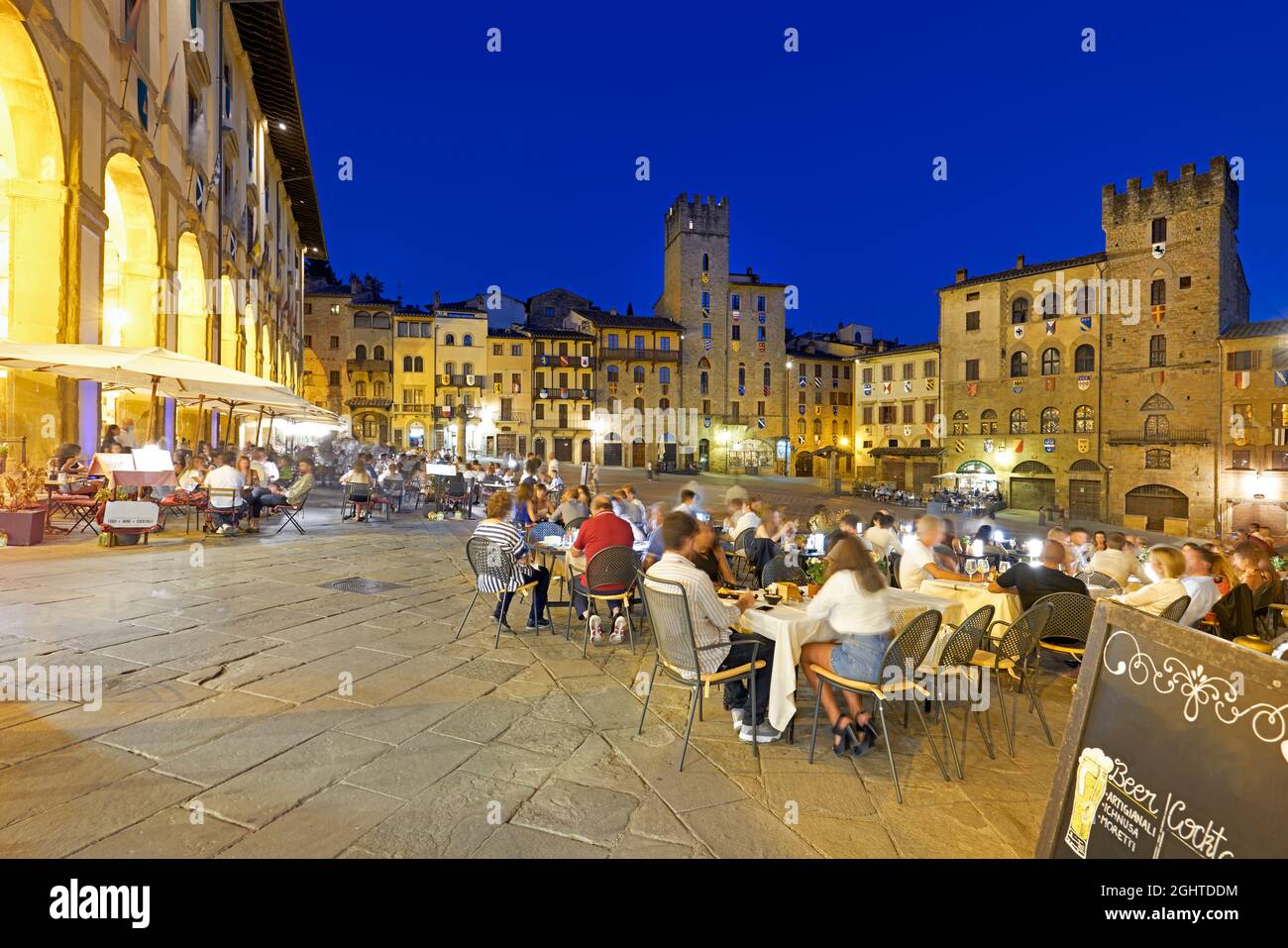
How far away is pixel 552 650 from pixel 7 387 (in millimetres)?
9182

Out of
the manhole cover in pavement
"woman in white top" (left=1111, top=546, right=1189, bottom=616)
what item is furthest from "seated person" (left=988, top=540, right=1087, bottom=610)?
the manhole cover in pavement

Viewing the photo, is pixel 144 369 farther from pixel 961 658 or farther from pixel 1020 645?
pixel 1020 645

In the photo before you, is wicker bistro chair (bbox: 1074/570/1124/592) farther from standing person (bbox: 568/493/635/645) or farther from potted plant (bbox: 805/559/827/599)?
standing person (bbox: 568/493/635/645)

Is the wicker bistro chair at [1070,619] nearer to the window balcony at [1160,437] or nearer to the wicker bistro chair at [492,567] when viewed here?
the wicker bistro chair at [492,567]

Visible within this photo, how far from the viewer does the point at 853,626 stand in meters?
3.78

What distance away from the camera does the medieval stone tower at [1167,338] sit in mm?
31812

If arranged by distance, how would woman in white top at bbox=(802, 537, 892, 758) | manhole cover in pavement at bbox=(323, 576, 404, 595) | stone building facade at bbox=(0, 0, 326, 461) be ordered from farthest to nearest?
stone building facade at bbox=(0, 0, 326, 461)
manhole cover in pavement at bbox=(323, 576, 404, 595)
woman in white top at bbox=(802, 537, 892, 758)

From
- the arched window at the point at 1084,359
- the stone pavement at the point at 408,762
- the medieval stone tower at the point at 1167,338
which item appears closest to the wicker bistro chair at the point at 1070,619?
the stone pavement at the point at 408,762

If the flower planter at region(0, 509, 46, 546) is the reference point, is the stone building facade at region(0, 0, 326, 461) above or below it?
above

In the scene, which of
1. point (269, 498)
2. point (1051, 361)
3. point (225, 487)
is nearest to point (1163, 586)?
point (225, 487)

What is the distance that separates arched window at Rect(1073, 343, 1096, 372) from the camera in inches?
1390

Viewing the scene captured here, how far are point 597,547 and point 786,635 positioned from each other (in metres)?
2.18

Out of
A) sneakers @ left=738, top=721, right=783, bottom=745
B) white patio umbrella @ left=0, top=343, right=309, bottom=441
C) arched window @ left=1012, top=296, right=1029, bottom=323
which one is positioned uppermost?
arched window @ left=1012, top=296, right=1029, bottom=323

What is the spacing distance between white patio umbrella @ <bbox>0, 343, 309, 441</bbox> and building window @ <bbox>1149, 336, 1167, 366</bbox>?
1509 inches
